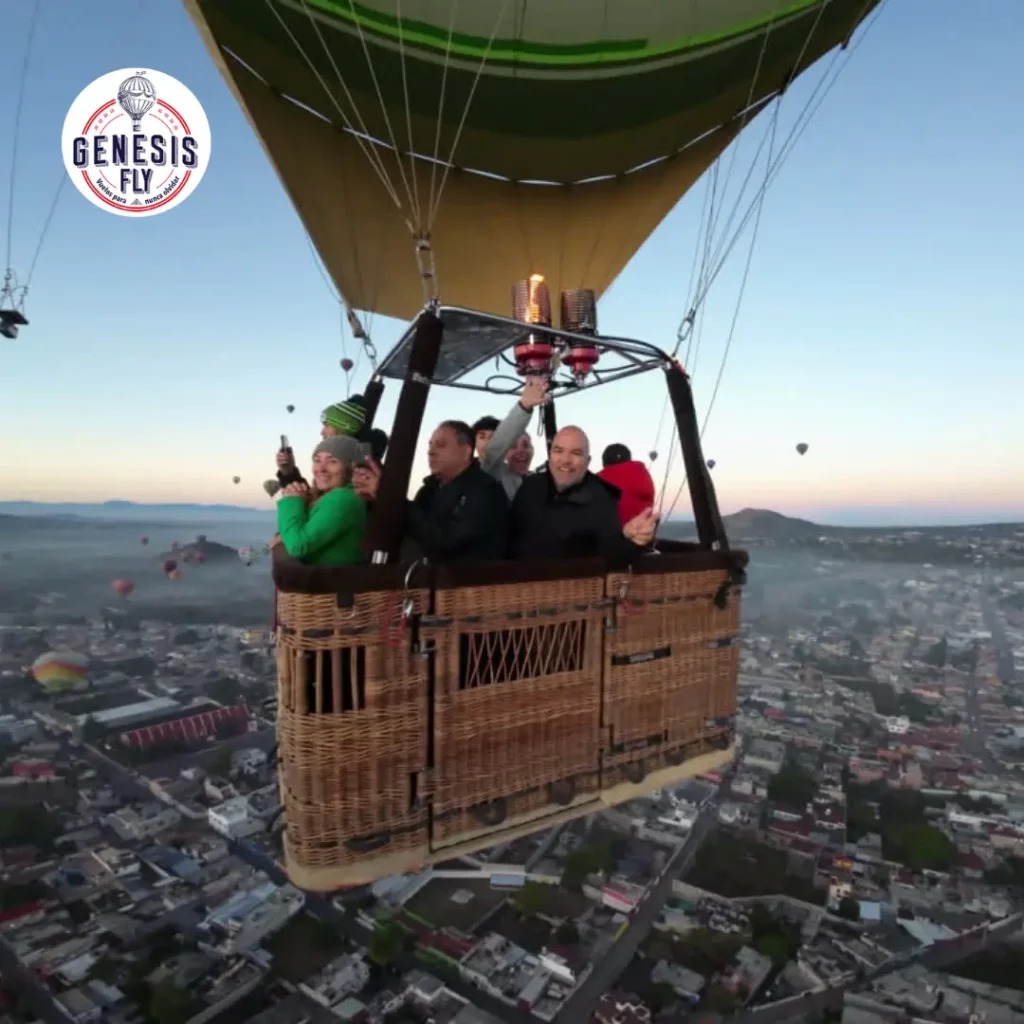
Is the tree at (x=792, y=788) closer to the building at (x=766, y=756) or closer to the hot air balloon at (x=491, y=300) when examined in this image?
the building at (x=766, y=756)

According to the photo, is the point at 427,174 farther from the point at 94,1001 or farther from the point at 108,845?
the point at 108,845

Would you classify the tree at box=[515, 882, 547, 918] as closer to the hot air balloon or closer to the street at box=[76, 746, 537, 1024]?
the street at box=[76, 746, 537, 1024]

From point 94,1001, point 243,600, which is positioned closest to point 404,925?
point 94,1001

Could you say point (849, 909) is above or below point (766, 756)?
below

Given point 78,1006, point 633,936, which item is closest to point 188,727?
point 78,1006

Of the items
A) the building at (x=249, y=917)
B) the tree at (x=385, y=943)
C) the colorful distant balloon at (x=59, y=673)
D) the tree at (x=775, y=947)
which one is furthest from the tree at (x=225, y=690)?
the tree at (x=775, y=947)

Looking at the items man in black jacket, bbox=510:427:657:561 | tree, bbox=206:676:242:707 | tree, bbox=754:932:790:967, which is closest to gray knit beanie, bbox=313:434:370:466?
man in black jacket, bbox=510:427:657:561

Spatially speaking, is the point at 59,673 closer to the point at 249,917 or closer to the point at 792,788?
the point at 249,917
